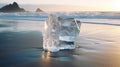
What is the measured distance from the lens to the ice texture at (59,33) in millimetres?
6926

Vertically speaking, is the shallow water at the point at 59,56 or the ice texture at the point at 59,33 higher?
the ice texture at the point at 59,33

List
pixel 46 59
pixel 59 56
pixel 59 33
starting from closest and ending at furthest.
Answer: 1. pixel 46 59
2. pixel 59 56
3. pixel 59 33

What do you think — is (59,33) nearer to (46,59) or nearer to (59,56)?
(59,56)

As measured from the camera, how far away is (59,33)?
23.4 ft

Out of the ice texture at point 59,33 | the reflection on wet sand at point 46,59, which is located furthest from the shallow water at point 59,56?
the ice texture at point 59,33

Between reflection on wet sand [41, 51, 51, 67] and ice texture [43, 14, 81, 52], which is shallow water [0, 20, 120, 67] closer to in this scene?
reflection on wet sand [41, 51, 51, 67]

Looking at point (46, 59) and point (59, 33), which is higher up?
point (59, 33)

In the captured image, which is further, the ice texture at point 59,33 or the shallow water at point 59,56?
the ice texture at point 59,33

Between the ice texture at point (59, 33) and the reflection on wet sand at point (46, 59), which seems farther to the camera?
the ice texture at point (59, 33)

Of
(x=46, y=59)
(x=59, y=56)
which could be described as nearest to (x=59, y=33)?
(x=59, y=56)

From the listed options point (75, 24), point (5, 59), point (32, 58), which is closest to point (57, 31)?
point (75, 24)

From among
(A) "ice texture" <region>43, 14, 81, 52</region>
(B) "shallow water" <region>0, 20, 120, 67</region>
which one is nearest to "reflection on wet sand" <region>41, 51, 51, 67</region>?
(B) "shallow water" <region>0, 20, 120, 67</region>

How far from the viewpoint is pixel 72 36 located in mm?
7352

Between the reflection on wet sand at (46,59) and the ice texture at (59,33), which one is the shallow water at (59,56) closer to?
the reflection on wet sand at (46,59)
